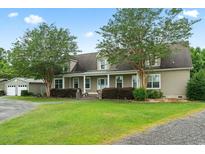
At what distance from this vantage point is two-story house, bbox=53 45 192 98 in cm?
2761

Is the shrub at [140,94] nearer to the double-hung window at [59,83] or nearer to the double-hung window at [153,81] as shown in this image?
the double-hung window at [153,81]

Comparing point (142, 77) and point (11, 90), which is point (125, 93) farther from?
point (11, 90)

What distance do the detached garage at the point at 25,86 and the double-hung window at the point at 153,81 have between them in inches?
656

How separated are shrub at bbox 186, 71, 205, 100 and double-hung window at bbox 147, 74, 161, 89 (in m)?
3.11

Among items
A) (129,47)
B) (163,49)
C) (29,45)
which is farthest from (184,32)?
(29,45)

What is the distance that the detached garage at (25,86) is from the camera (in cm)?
4144

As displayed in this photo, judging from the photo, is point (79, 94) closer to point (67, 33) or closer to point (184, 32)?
point (67, 33)

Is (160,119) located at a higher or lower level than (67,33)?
lower

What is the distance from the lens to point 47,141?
9.95m

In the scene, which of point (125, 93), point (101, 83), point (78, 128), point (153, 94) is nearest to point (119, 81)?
point (101, 83)

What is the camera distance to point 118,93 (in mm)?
28234

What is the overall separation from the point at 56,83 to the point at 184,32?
670 inches

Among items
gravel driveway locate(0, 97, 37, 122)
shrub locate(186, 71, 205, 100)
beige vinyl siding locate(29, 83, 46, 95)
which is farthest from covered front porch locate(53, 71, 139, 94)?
gravel driveway locate(0, 97, 37, 122)

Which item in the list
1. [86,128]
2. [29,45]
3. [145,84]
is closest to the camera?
[86,128]
